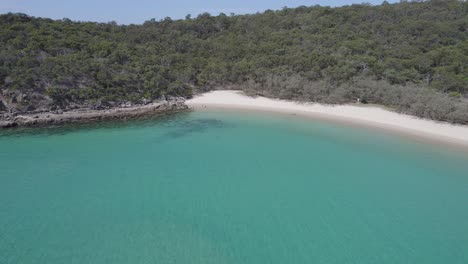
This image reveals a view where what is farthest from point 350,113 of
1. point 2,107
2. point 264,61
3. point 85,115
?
point 2,107

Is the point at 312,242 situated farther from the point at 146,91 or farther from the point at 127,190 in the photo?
the point at 146,91

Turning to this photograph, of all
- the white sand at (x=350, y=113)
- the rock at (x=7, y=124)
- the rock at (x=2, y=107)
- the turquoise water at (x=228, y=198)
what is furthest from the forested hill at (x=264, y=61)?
the turquoise water at (x=228, y=198)

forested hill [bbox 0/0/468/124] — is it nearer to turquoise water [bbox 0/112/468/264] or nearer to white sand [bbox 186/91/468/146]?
white sand [bbox 186/91/468/146]

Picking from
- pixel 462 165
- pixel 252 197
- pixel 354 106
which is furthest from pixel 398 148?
pixel 252 197

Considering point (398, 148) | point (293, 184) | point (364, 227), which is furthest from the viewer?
point (398, 148)

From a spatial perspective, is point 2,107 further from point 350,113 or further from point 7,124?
point 350,113

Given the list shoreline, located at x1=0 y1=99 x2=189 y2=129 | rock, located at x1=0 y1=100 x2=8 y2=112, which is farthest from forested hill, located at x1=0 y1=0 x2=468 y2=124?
shoreline, located at x1=0 y1=99 x2=189 y2=129

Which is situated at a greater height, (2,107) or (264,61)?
(264,61)
